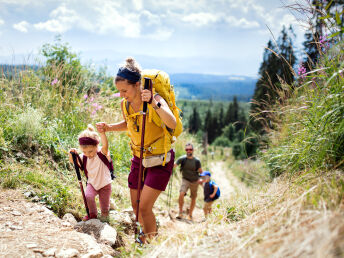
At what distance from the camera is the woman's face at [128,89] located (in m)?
2.79

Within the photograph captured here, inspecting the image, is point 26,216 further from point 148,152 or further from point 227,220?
point 227,220

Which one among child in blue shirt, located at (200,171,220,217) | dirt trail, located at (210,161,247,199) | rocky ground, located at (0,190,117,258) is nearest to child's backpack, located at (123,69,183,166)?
rocky ground, located at (0,190,117,258)

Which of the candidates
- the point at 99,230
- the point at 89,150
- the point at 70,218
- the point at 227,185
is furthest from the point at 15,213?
the point at 227,185

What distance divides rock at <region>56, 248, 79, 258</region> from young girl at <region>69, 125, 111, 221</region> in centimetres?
112

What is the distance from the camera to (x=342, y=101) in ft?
6.59

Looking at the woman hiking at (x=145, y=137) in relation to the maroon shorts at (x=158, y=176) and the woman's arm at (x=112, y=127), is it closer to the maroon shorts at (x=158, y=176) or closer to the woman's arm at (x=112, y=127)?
the maroon shorts at (x=158, y=176)

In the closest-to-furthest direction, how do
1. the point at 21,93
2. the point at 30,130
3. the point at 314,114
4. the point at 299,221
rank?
the point at 299,221
the point at 314,114
the point at 30,130
the point at 21,93

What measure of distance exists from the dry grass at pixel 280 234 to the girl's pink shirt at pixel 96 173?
5.36 ft

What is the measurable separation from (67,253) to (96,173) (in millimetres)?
1403

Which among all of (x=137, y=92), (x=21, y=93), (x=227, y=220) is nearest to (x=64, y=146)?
(x=21, y=93)

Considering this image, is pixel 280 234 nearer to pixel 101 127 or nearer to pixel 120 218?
pixel 101 127

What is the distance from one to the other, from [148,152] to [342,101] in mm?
1968

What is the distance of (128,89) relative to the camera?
2814mm

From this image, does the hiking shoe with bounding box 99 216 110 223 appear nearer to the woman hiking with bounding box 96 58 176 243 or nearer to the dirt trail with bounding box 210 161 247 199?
the woman hiking with bounding box 96 58 176 243
